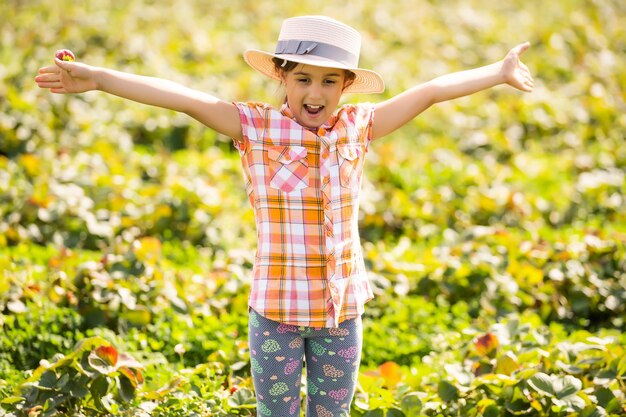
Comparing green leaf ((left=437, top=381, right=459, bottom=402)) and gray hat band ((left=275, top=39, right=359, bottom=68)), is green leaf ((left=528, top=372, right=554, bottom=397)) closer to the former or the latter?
green leaf ((left=437, top=381, right=459, bottom=402))

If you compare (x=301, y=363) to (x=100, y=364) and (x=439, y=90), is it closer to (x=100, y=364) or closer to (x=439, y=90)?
(x=100, y=364)

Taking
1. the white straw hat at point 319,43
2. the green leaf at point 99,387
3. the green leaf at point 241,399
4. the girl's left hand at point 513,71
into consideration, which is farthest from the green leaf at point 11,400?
the girl's left hand at point 513,71

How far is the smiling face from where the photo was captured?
8.89 feet

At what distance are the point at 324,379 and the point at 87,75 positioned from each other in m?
1.23

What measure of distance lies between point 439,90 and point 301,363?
3.37 feet

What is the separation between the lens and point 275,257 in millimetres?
2709

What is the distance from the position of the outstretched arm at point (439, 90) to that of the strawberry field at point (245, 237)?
1.10 meters

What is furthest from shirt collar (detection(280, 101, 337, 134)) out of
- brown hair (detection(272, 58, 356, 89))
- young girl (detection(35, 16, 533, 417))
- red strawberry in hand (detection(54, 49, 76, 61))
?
red strawberry in hand (detection(54, 49, 76, 61))

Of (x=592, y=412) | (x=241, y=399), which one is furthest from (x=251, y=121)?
(x=592, y=412)

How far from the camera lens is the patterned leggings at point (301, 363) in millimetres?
2721

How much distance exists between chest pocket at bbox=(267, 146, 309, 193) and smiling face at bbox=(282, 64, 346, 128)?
0.11 meters

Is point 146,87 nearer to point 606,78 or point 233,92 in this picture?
point 233,92

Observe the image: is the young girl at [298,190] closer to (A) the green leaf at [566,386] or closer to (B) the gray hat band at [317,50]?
(B) the gray hat band at [317,50]

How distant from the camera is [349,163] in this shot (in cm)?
276
